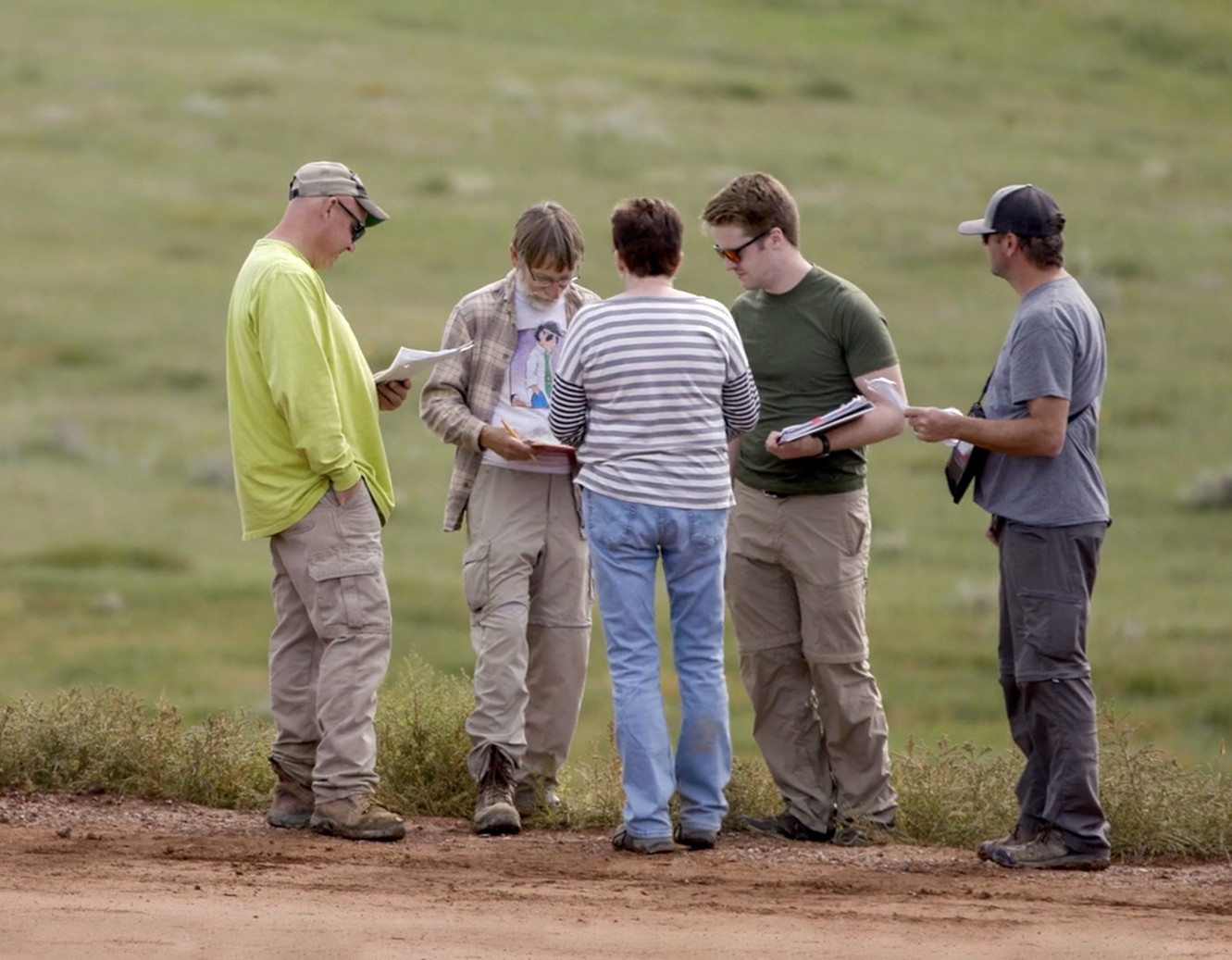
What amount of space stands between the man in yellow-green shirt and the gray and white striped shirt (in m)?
0.76

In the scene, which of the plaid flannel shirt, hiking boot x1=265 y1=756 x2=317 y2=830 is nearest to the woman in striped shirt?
the plaid flannel shirt

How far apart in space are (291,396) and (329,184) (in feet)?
2.55

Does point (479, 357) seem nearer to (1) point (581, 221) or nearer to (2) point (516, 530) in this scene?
(2) point (516, 530)

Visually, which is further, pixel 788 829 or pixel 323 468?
pixel 788 829

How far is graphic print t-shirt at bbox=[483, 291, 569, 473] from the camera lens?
299 inches

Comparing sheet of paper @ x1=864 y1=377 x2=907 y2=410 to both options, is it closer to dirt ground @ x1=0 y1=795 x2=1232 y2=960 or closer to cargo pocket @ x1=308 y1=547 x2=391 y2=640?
dirt ground @ x1=0 y1=795 x2=1232 y2=960

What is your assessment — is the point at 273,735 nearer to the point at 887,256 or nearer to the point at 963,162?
the point at 887,256

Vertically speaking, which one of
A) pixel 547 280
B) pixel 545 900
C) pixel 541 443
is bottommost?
pixel 545 900

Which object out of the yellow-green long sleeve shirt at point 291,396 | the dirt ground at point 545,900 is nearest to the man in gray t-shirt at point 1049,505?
the dirt ground at point 545,900

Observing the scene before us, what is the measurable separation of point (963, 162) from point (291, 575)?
Answer: 34.0 m

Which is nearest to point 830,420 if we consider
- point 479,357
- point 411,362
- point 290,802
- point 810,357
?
point 810,357

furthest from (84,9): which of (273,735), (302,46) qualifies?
(273,735)

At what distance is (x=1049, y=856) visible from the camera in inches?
273

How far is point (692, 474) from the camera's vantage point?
23.0 feet
